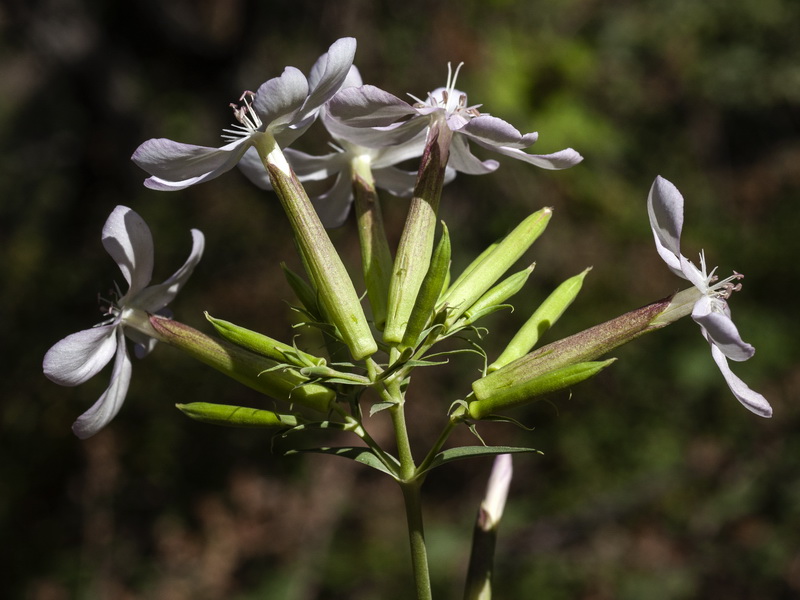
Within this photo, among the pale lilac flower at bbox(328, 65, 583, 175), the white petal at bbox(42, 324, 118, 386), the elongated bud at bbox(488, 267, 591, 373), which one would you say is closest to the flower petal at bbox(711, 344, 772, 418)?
the elongated bud at bbox(488, 267, 591, 373)

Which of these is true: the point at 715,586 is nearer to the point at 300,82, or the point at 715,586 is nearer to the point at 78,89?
the point at 300,82

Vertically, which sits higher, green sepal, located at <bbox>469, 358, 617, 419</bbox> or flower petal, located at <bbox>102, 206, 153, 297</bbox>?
flower petal, located at <bbox>102, 206, 153, 297</bbox>

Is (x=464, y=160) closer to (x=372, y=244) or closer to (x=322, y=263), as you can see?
(x=372, y=244)

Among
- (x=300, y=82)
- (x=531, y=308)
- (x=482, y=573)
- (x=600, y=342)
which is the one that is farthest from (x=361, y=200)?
(x=531, y=308)

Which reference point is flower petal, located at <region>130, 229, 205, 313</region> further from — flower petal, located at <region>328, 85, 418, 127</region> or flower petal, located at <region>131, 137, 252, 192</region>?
flower petal, located at <region>328, 85, 418, 127</region>

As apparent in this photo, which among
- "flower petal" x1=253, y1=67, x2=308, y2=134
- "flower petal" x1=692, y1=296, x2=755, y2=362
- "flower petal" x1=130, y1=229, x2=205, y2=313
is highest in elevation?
"flower petal" x1=253, y1=67, x2=308, y2=134

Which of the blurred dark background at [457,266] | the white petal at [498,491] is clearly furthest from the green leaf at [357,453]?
the blurred dark background at [457,266]

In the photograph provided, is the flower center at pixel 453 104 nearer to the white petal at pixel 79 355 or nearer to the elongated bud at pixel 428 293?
the elongated bud at pixel 428 293
